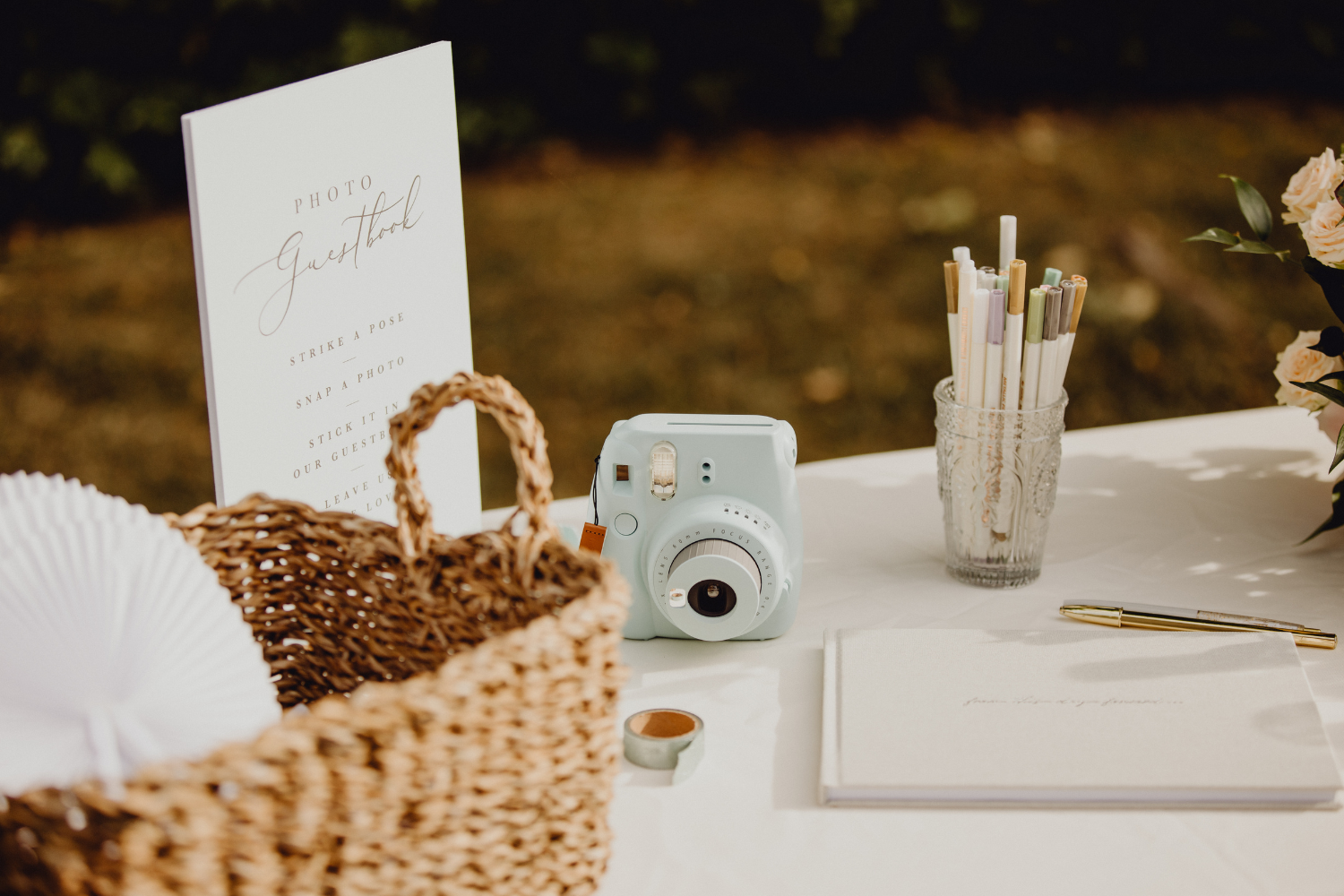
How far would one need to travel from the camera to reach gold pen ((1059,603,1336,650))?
2.81 ft

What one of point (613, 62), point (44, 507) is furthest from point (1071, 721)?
point (613, 62)

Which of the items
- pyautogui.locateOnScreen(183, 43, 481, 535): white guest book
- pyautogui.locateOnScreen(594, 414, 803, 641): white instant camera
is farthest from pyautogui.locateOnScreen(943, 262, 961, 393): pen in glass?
pyautogui.locateOnScreen(183, 43, 481, 535): white guest book

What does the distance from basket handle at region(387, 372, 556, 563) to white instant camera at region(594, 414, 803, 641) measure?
199mm

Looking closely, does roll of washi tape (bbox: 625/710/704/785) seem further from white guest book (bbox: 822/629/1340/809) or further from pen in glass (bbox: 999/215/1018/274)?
pen in glass (bbox: 999/215/1018/274)

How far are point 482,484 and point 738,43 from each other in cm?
160

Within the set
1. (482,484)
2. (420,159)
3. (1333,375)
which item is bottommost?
(482,484)

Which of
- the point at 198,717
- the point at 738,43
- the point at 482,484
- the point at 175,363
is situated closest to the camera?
the point at 198,717

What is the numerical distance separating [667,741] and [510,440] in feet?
0.73

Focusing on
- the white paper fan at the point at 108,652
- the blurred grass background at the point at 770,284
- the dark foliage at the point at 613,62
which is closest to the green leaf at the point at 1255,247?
the white paper fan at the point at 108,652

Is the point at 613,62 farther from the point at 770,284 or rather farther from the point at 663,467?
the point at 663,467

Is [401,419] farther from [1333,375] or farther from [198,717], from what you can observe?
[1333,375]

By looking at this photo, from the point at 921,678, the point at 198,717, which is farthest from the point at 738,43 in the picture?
the point at 198,717

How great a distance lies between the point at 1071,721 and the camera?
749mm

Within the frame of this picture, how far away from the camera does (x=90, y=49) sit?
305 cm
